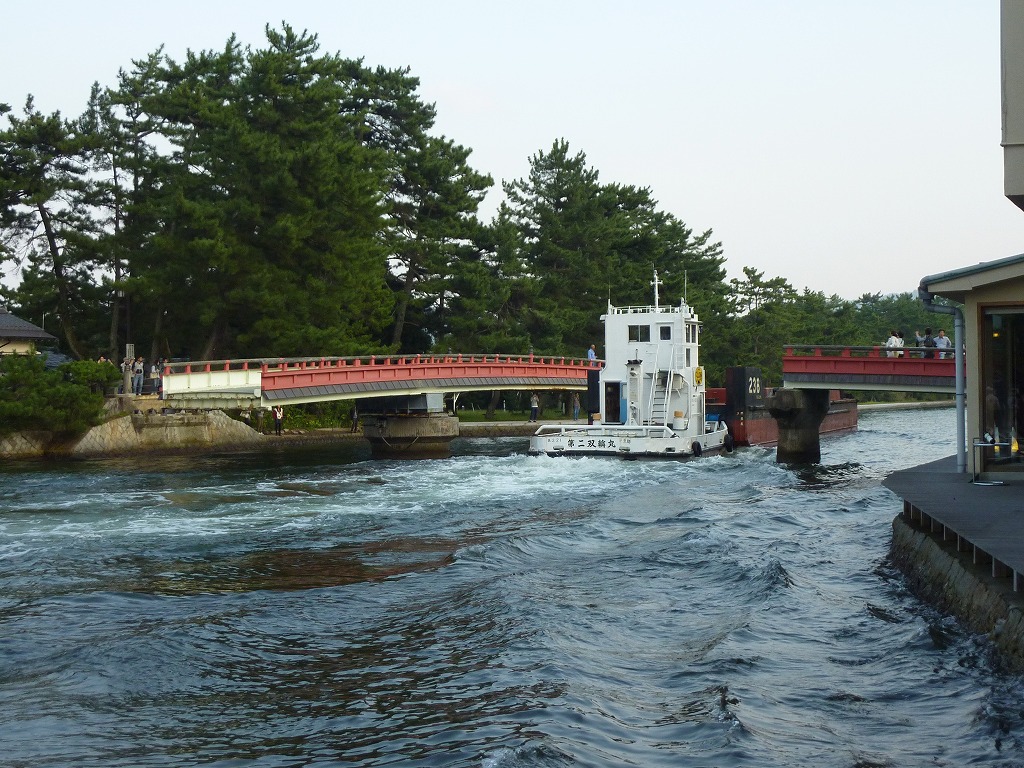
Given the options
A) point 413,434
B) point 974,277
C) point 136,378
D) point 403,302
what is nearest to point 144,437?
point 136,378

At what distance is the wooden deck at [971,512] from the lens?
35.3 feet

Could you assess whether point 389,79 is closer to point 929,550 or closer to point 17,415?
point 17,415

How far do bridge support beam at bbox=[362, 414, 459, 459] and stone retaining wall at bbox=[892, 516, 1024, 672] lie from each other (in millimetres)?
27600

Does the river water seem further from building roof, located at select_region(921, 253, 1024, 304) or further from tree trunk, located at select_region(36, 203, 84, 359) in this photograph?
tree trunk, located at select_region(36, 203, 84, 359)

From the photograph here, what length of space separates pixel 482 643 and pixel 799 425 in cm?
2646

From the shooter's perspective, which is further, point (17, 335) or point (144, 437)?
point (17, 335)

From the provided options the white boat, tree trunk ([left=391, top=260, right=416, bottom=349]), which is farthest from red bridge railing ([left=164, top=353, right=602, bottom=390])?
tree trunk ([left=391, top=260, right=416, bottom=349])

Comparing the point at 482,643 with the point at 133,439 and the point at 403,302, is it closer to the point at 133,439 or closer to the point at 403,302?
the point at 133,439

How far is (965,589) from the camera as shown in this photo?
1134 centimetres

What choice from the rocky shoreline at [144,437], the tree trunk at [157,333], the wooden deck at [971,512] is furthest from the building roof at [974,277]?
the tree trunk at [157,333]

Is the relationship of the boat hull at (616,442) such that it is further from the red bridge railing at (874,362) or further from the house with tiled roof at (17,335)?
the house with tiled roof at (17,335)

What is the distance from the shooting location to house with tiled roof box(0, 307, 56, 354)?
44.2m

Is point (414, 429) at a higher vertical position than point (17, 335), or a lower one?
lower

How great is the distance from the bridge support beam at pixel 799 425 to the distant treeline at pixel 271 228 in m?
19.3
